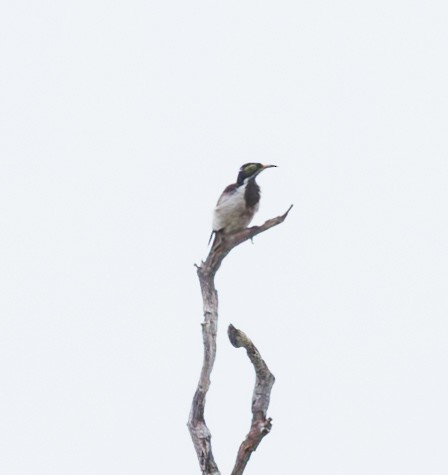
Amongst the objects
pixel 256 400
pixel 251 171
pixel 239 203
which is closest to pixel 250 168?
pixel 251 171

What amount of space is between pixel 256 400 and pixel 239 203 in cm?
249

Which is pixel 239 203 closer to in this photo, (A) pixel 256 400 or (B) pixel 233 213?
(B) pixel 233 213

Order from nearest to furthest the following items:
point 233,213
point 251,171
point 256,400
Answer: point 256,400, point 233,213, point 251,171

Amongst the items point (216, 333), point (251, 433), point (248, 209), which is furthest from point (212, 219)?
point (251, 433)

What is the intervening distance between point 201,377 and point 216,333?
588 millimetres

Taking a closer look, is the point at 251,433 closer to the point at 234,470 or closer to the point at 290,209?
the point at 234,470

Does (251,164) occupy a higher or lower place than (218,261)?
higher

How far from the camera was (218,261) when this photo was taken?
14.8 meters

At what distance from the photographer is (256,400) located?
14.5 meters

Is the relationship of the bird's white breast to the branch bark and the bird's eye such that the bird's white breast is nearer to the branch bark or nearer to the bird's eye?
the branch bark

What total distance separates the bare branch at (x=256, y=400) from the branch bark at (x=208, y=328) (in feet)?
Answer: 0.45

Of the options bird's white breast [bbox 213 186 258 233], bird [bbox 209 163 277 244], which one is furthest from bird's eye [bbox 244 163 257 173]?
bird's white breast [bbox 213 186 258 233]

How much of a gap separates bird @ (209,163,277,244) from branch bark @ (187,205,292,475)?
0.12 meters

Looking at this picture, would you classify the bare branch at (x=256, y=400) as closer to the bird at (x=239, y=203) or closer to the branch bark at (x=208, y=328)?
Answer: the branch bark at (x=208, y=328)
